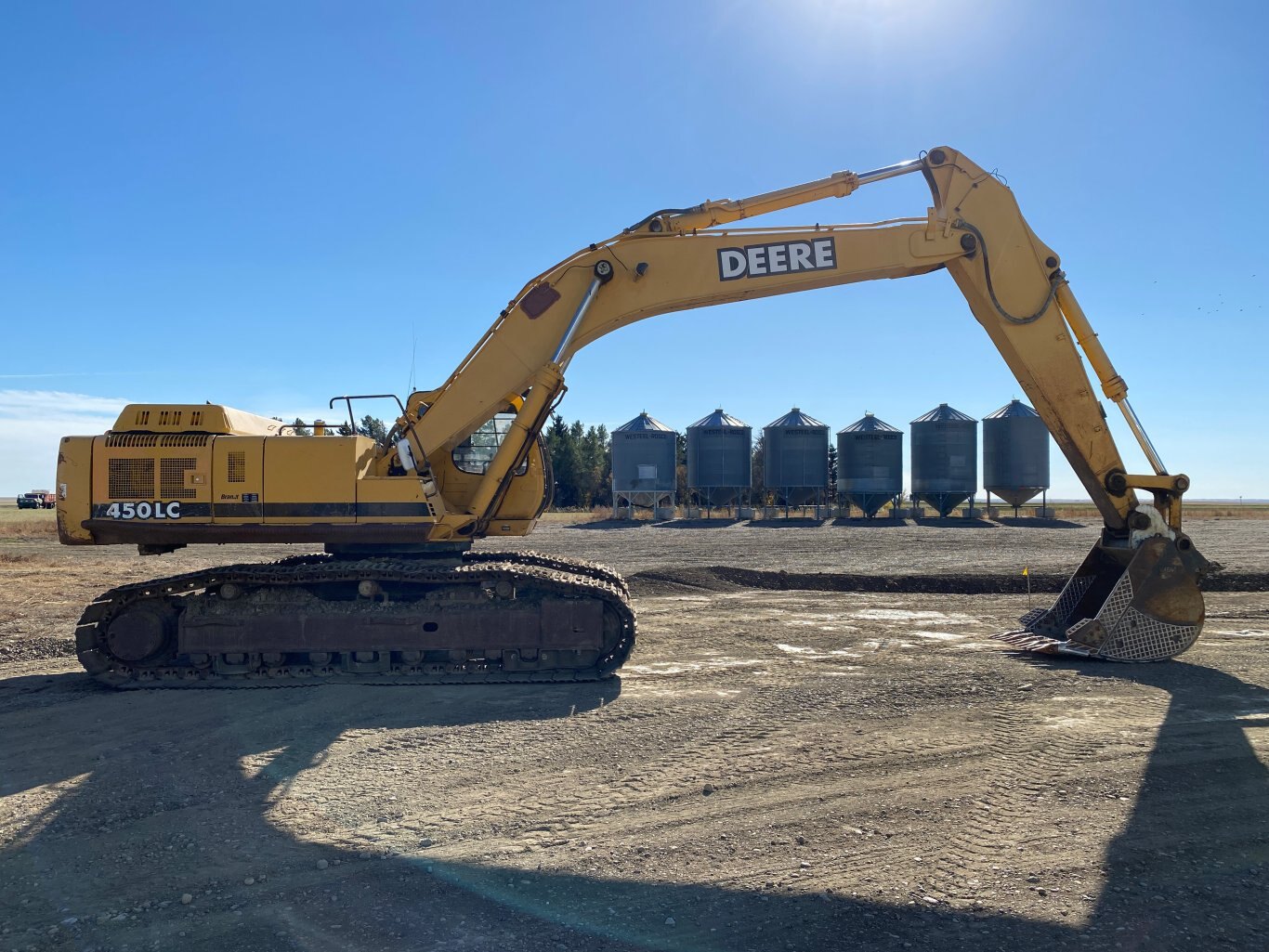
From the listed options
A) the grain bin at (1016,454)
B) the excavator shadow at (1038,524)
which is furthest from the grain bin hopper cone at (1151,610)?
the grain bin at (1016,454)

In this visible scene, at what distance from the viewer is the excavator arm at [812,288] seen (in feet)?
31.3

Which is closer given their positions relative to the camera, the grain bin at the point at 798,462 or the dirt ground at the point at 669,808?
the dirt ground at the point at 669,808

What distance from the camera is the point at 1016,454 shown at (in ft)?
131

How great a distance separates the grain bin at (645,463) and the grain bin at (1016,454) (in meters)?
14.6

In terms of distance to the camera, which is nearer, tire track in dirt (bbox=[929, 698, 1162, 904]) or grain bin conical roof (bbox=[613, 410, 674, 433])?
tire track in dirt (bbox=[929, 698, 1162, 904])

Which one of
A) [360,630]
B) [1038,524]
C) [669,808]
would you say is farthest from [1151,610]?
[1038,524]

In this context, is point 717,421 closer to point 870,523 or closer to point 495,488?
point 870,523

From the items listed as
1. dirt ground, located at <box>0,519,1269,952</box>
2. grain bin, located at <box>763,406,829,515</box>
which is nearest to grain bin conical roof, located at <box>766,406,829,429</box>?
grain bin, located at <box>763,406,829,515</box>

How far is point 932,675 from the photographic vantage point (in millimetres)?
8781

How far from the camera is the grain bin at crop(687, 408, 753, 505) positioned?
4088 cm

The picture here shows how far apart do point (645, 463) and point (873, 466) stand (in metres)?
10.6

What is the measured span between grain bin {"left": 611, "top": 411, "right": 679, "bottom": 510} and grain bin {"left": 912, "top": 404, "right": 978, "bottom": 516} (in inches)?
453

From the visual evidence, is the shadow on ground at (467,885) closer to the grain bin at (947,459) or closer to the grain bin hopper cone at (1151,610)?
the grain bin hopper cone at (1151,610)

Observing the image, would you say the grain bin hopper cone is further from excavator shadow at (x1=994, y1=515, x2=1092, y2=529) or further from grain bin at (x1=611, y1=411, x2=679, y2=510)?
grain bin at (x1=611, y1=411, x2=679, y2=510)
